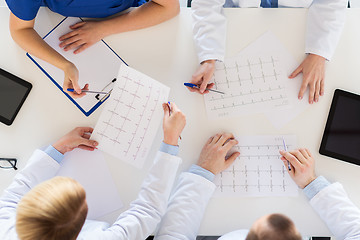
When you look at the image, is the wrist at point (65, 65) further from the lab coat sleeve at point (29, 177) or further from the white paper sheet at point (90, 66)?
the lab coat sleeve at point (29, 177)

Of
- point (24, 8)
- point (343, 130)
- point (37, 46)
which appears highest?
point (24, 8)

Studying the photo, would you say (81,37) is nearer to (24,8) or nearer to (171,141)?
(24,8)

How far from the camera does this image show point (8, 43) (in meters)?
1.07

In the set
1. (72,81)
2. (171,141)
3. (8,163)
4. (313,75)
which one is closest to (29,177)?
(8,163)

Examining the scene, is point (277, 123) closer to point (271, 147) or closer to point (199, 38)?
point (271, 147)

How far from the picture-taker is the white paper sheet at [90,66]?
1045mm

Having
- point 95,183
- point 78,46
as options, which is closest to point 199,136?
point 95,183

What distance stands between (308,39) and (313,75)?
0.41ft

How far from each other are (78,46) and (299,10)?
725mm

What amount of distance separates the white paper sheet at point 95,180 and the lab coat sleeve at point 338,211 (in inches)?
24.2

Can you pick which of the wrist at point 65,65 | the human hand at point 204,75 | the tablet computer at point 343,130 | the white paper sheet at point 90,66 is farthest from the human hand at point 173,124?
the tablet computer at point 343,130

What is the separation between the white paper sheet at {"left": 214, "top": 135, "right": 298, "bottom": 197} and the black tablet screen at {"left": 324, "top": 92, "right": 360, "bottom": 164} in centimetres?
12

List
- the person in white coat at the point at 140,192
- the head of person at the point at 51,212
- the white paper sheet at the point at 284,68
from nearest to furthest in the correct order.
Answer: the head of person at the point at 51,212 → the person in white coat at the point at 140,192 → the white paper sheet at the point at 284,68

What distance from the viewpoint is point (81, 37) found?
1.04 meters
